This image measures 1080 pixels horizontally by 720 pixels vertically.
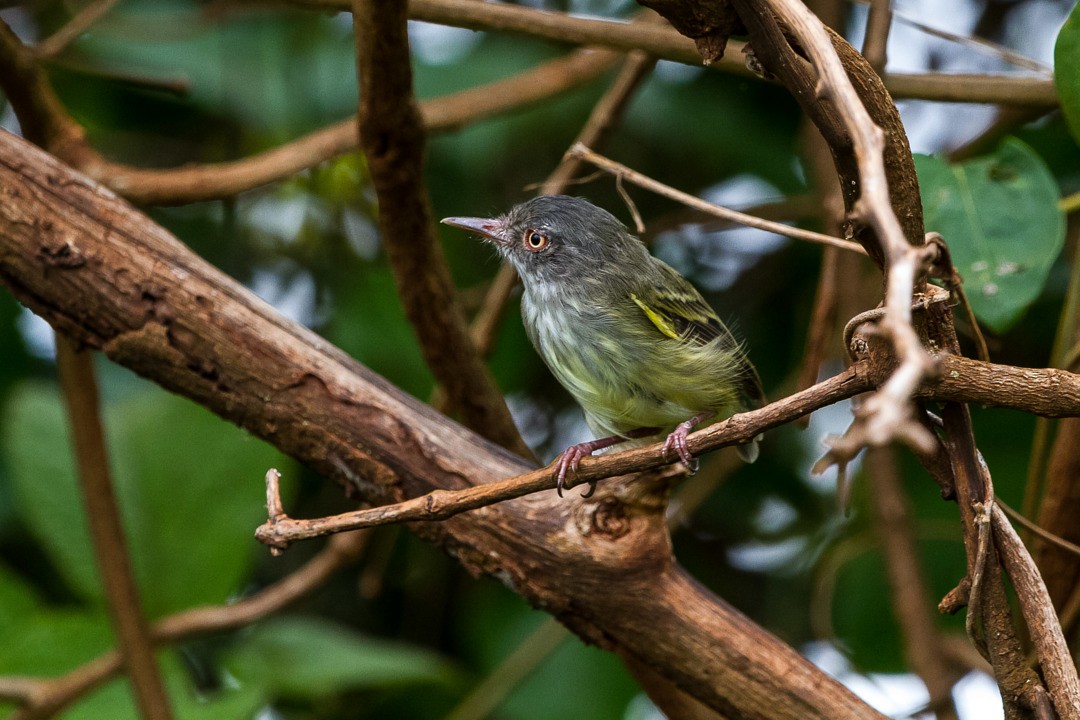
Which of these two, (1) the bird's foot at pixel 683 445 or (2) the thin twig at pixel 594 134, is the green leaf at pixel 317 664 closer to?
(2) the thin twig at pixel 594 134

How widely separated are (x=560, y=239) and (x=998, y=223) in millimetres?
1283

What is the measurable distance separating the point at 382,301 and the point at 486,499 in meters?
2.01

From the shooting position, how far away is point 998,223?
2.59 m

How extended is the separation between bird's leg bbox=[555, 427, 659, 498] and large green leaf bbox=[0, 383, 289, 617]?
1.02 metres

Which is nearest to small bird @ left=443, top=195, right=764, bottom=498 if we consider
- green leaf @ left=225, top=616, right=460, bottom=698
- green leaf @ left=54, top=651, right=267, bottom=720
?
green leaf @ left=225, top=616, right=460, bottom=698

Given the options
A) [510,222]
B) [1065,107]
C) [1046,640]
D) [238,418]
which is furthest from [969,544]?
[510,222]

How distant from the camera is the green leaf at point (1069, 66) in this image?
7.49 feet

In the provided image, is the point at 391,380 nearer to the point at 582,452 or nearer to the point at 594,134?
the point at 594,134

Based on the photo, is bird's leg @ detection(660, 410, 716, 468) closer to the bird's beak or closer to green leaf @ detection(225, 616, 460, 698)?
the bird's beak

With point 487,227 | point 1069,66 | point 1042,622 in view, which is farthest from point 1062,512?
point 487,227

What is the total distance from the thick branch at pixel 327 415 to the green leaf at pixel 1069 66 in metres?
1.24

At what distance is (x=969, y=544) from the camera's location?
70.6 inches

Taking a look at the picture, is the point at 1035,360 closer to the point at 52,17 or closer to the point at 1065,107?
the point at 1065,107

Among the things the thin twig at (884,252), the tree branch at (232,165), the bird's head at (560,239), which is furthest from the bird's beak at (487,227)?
the thin twig at (884,252)
